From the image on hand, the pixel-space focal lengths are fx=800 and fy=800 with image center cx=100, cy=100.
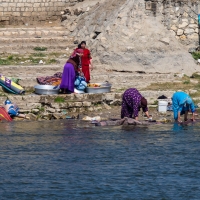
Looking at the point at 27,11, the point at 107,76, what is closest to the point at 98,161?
the point at 107,76

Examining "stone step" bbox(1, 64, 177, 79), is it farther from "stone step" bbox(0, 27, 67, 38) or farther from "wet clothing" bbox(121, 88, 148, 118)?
"wet clothing" bbox(121, 88, 148, 118)

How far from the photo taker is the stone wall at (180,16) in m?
20.3

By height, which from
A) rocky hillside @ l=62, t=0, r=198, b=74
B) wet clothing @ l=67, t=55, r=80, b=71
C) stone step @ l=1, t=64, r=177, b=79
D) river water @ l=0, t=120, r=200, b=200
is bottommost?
river water @ l=0, t=120, r=200, b=200

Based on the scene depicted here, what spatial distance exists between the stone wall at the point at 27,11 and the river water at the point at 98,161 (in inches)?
278

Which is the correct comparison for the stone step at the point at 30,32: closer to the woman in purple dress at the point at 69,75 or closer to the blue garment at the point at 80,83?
the woman in purple dress at the point at 69,75

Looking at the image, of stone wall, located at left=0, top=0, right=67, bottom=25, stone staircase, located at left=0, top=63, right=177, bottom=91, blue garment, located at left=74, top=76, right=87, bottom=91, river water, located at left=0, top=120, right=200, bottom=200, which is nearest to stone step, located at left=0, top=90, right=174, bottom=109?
blue garment, located at left=74, top=76, right=87, bottom=91

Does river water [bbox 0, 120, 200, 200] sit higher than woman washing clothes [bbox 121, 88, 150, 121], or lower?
lower

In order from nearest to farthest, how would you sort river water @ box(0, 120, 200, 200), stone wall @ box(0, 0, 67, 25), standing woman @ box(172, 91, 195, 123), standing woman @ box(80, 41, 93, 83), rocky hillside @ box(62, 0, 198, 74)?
river water @ box(0, 120, 200, 200) < standing woman @ box(172, 91, 195, 123) < standing woman @ box(80, 41, 93, 83) < rocky hillside @ box(62, 0, 198, 74) < stone wall @ box(0, 0, 67, 25)

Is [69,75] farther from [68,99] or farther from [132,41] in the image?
[132,41]

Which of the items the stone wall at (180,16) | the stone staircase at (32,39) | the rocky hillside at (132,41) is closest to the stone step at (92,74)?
the rocky hillside at (132,41)

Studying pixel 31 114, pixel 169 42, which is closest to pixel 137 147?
pixel 31 114

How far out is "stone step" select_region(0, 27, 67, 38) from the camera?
2105cm

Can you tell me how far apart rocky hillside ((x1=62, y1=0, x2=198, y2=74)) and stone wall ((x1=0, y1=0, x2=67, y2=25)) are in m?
1.59

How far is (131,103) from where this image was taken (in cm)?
1541
